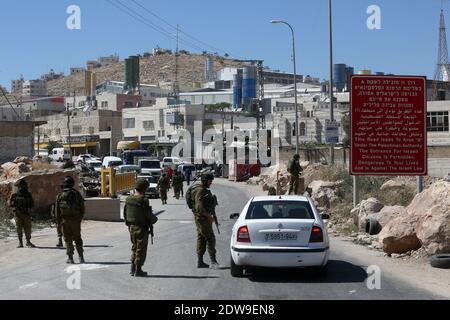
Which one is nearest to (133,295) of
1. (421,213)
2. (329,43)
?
(421,213)

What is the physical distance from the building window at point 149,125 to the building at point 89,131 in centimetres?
509

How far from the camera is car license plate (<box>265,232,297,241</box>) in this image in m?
11.3

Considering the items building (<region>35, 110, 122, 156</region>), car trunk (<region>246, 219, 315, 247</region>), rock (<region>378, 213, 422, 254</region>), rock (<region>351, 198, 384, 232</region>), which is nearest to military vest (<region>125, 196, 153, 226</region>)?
car trunk (<region>246, 219, 315, 247</region>)

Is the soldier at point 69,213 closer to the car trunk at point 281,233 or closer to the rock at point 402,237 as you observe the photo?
the car trunk at point 281,233

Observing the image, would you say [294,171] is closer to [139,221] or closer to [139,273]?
[139,273]

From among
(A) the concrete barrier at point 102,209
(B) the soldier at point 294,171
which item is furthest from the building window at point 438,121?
(A) the concrete barrier at point 102,209

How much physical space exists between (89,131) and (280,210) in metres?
96.3

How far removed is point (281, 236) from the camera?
Answer: 11.3m

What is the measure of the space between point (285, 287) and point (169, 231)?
32.7ft

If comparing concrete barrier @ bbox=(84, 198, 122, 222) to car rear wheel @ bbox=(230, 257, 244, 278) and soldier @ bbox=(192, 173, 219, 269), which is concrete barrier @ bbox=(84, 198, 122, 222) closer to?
soldier @ bbox=(192, 173, 219, 269)

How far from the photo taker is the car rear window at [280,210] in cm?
1200

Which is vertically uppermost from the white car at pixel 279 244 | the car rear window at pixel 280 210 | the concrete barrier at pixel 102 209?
the car rear window at pixel 280 210

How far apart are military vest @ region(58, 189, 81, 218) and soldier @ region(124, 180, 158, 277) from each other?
1971mm

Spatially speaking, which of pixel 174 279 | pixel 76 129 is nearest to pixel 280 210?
pixel 174 279
